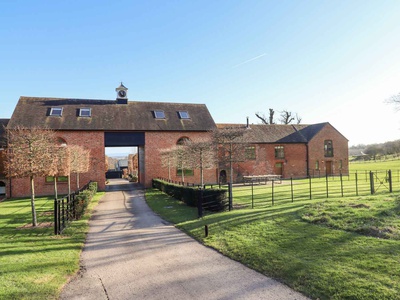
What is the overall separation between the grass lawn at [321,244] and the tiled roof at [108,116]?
16.7 metres

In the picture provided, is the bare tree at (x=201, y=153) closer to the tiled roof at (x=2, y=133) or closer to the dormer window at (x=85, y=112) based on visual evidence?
the dormer window at (x=85, y=112)

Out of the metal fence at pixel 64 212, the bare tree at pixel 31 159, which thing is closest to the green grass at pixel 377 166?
the metal fence at pixel 64 212

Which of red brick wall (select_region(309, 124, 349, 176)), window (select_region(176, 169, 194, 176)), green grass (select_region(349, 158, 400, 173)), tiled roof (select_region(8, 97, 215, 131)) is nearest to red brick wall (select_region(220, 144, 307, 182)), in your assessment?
red brick wall (select_region(309, 124, 349, 176))

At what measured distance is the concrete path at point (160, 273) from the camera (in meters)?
5.02

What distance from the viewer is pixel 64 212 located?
1057 centimetres

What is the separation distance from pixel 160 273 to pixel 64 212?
618cm

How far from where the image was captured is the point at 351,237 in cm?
693

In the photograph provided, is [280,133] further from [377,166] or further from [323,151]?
[377,166]

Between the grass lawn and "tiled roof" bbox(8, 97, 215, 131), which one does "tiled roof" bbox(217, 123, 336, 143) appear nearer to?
"tiled roof" bbox(8, 97, 215, 131)

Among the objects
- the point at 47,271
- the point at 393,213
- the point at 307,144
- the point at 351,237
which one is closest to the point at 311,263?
the point at 351,237

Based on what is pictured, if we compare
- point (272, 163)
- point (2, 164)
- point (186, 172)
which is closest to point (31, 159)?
point (2, 164)

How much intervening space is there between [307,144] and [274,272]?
101ft

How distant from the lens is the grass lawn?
4.84 m

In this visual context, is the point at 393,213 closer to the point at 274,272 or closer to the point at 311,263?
the point at 311,263
